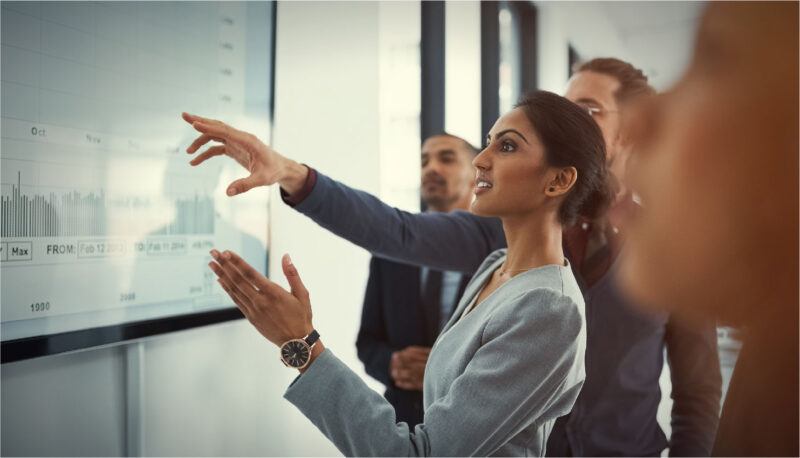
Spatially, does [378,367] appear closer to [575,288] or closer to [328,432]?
[328,432]

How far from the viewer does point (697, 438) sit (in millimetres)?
763

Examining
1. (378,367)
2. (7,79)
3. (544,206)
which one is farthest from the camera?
(378,367)

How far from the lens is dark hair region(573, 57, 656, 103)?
0.73 metres

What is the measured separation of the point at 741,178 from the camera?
0.65 m

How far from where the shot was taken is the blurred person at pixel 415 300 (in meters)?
0.85

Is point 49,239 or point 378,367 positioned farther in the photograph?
point 378,367

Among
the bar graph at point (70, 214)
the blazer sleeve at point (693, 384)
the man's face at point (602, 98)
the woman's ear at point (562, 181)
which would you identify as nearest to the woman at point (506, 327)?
the woman's ear at point (562, 181)

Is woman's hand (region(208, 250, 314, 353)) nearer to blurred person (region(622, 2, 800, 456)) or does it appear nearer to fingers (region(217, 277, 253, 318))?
fingers (region(217, 277, 253, 318))

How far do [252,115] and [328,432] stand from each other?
0.60 metres

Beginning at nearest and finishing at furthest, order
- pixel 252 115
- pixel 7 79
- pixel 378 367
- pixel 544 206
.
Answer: pixel 544 206
pixel 7 79
pixel 378 367
pixel 252 115

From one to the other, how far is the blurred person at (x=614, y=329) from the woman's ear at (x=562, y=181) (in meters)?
0.14

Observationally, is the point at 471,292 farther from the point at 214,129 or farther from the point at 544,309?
the point at 214,129

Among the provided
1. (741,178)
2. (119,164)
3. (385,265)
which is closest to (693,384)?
(741,178)

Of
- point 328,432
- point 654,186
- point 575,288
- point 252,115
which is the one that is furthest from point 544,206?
point 252,115
